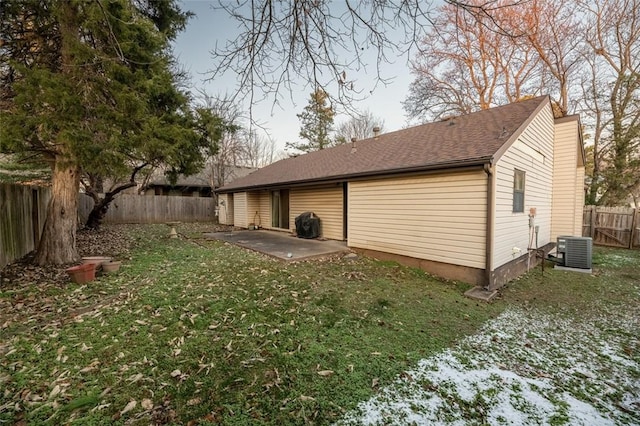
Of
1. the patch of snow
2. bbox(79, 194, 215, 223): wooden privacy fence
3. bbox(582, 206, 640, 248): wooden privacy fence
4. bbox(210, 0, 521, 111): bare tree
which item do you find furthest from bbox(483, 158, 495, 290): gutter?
bbox(79, 194, 215, 223): wooden privacy fence

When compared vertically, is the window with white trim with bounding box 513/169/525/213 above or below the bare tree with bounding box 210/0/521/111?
below

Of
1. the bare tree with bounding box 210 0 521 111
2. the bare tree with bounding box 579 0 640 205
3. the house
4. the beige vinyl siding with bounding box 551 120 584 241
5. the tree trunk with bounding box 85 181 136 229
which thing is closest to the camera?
the bare tree with bounding box 210 0 521 111

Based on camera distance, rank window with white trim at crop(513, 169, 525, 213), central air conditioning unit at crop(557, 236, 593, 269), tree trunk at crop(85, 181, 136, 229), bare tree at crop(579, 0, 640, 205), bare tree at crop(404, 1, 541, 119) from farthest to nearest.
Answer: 1. bare tree at crop(404, 1, 541, 119)
2. bare tree at crop(579, 0, 640, 205)
3. tree trunk at crop(85, 181, 136, 229)
4. central air conditioning unit at crop(557, 236, 593, 269)
5. window with white trim at crop(513, 169, 525, 213)

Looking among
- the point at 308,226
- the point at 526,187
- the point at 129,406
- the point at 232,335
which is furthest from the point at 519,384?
the point at 308,226

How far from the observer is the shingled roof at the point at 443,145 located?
18.4 feet

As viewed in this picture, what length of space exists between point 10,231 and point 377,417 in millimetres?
7518

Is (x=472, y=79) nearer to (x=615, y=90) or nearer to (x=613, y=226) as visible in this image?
(x=615, y=90)

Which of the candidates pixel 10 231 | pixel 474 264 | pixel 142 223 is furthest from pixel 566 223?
pixel 142 223

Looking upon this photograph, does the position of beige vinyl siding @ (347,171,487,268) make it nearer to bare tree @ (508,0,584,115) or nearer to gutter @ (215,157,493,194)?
gutter @ (215,157,493,194)

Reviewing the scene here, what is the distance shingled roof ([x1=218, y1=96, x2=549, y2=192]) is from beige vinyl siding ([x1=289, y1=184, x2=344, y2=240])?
2.71 ft

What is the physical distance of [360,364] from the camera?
108 inches

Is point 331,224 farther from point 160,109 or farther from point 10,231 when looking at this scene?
point 10,231

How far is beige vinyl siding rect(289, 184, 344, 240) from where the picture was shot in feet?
31.5

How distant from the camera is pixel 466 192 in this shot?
17.8ft
